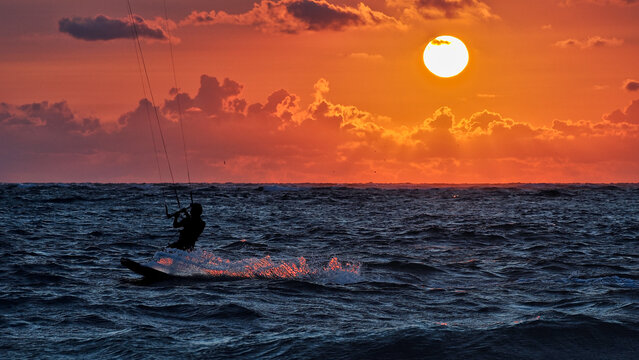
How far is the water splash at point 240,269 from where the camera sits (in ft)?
62.3

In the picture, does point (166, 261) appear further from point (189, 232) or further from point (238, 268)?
point (238, 268)

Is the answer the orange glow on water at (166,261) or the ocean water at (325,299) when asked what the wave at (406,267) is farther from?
the orange glow on water at (166,261)

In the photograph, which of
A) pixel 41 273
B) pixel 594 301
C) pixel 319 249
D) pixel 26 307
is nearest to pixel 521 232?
pixel 319 249

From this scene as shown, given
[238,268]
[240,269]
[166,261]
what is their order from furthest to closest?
[238,268] → [240,269] → [166,261]

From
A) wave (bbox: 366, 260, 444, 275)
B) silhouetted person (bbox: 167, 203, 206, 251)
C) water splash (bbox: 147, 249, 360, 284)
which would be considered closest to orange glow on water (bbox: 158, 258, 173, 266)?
water splash (bbox: 147, 249, 360, 284)

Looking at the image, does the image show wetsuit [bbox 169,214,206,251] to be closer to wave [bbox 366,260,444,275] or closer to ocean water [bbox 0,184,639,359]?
ocean water [bbox 0,184,639,359]

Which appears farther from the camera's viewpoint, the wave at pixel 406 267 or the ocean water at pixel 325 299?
the wave at pixel 406 267

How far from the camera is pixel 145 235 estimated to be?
32688 mm

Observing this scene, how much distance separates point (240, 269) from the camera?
20.2 metres

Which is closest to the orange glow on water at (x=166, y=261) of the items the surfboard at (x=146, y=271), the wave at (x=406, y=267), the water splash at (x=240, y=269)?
the water splash at (x=240, y=269)

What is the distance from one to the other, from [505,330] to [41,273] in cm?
1305

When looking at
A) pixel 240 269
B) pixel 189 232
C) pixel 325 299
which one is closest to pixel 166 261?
pixel 189 232

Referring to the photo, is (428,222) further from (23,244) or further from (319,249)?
(23,244)

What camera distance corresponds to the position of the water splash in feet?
62.3
